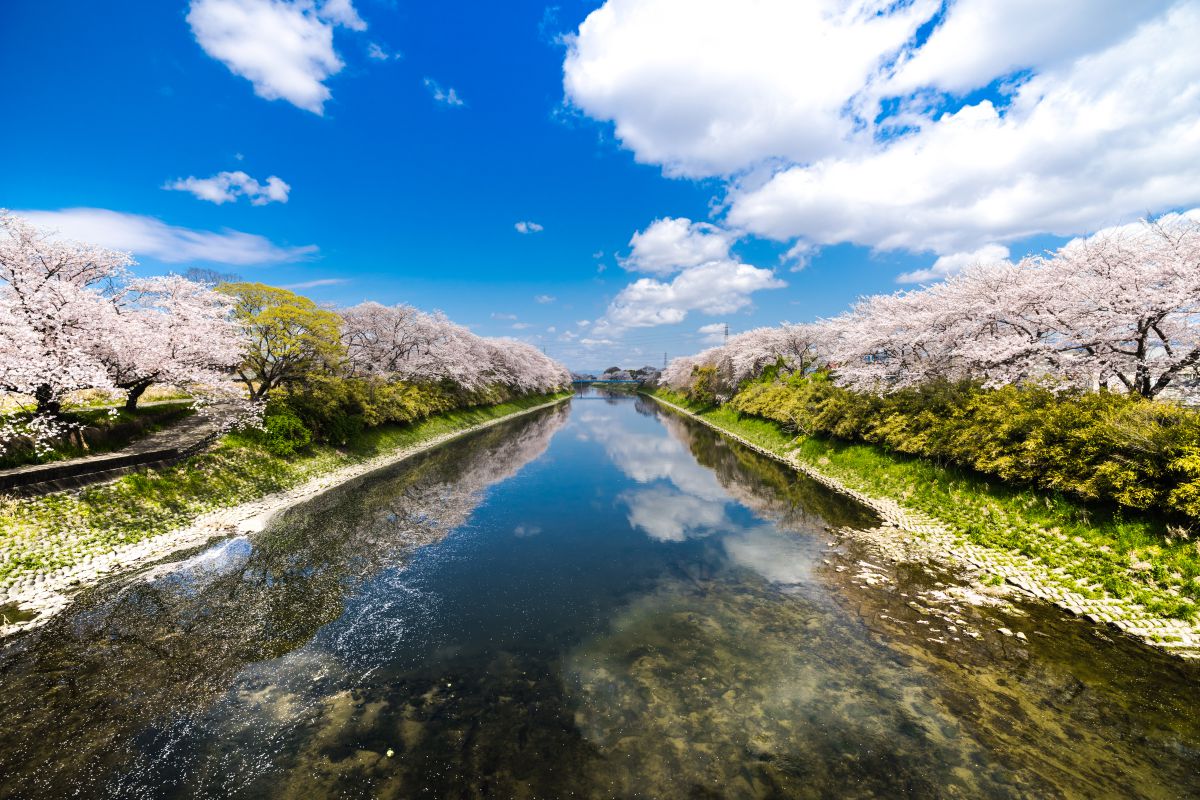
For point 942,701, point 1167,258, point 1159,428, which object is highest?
point 1167,258

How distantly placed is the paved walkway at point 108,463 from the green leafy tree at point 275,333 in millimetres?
5316

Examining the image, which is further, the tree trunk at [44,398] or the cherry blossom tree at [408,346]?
the cherry blossom tree at [408,346]

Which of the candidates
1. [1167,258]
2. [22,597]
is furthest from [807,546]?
[22,597]

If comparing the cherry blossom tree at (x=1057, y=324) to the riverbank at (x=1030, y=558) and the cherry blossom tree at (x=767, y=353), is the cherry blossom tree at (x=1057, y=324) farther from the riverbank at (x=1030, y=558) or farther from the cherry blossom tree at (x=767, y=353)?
the cherry blossom tree at (x=767, y=353)

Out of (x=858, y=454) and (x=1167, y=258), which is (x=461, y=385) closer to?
(x=858, y=454)

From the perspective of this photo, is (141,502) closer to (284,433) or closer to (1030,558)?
(284,433)

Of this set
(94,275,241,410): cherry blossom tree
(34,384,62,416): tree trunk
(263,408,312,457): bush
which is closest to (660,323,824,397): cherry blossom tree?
(263,408,312,457): bush

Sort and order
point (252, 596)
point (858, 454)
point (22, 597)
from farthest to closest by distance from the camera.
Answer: point (858, 454) < point (252, 596) < point (22, 597)

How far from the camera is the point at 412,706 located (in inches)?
334

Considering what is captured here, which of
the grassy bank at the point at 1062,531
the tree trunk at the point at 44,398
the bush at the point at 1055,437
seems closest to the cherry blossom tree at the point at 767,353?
the bush at the point at 1055,437

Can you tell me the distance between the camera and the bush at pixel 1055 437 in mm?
12023

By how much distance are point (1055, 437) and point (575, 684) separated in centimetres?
1792

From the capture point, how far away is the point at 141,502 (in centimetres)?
1677

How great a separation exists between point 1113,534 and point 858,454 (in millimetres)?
14315
